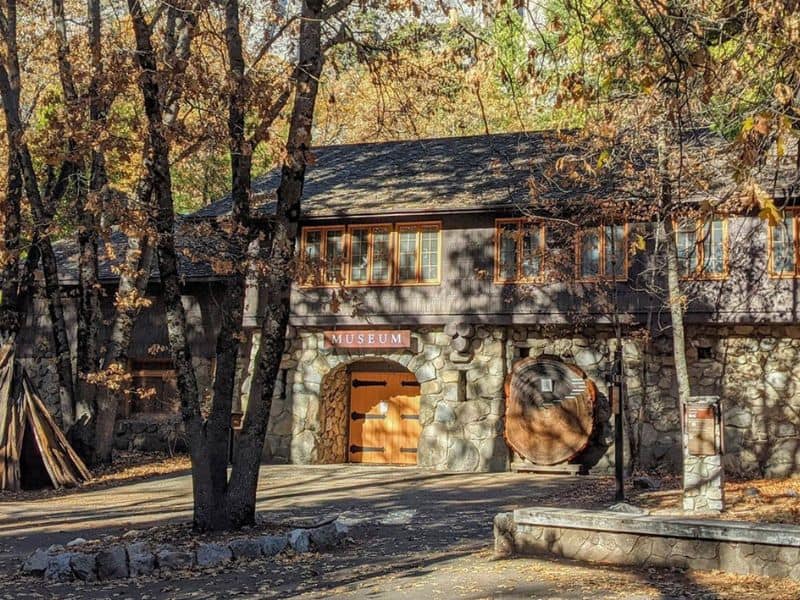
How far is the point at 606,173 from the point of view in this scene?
655 inches

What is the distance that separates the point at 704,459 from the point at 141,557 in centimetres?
704

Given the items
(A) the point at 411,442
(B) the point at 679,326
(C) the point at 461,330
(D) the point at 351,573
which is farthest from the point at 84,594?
(A) the point at 411,442

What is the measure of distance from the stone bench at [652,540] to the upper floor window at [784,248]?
9.07 m

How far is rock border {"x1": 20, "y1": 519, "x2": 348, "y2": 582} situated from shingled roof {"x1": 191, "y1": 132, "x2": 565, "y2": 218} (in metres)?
8.69

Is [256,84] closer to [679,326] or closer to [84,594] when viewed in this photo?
[84,594]

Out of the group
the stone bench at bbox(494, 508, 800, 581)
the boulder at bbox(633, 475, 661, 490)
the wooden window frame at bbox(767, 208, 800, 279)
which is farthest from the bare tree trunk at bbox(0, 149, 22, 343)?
the wooden window frame at bbox(767, 208, 800, 279)

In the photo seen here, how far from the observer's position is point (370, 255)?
1916 centimetres

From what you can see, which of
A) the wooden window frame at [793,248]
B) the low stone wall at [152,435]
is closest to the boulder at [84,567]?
the wooden window frame at [793,248]

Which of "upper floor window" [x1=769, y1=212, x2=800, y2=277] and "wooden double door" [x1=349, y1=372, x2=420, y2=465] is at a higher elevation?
"upper floor window" [x1=769, y1=212, x2=800, y2=277]

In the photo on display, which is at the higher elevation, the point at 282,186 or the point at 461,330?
the point at 282,186

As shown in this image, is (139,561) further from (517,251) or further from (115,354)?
(517,251)

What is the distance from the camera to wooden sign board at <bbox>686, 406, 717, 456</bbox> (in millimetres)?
12102

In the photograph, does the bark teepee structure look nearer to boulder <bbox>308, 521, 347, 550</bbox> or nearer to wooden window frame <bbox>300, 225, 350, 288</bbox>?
wooden window frame <bbox>300, 225, 350, 288</bbox>

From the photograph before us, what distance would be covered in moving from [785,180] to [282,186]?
9383 mm
